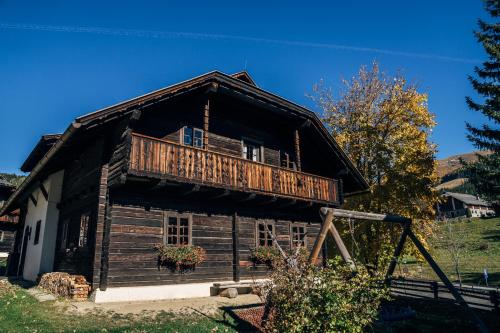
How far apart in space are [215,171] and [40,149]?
10087 mm

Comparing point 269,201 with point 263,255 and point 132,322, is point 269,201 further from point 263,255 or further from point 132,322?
point 132,322

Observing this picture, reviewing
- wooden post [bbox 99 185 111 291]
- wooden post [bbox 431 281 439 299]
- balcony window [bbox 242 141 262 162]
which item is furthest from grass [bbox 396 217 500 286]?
wooden post [bbox 99 185 111 291]

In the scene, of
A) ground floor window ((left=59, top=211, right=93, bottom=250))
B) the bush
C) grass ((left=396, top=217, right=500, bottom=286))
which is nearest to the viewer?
the bush

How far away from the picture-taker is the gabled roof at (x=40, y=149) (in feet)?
54.9

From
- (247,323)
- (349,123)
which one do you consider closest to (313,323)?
(247,323)

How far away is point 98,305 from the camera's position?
10734mm

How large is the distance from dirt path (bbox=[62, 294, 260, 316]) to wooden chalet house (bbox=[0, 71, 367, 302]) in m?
0.65

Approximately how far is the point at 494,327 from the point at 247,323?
7690 mm

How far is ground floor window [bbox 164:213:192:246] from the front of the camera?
13.7 metres

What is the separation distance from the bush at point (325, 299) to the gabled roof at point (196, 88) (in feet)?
27.0

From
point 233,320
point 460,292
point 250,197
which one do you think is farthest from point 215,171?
point 460,292

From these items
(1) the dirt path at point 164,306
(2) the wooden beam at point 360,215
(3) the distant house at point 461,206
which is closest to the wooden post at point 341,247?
(2) the wooden beam at point 360,215

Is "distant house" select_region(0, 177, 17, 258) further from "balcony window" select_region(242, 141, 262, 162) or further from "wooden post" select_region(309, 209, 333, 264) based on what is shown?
"wooden post" select_region(309, 209, 333, 264)

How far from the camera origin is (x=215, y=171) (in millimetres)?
13812
